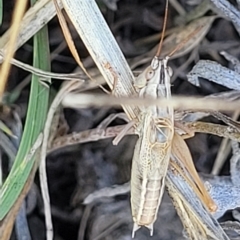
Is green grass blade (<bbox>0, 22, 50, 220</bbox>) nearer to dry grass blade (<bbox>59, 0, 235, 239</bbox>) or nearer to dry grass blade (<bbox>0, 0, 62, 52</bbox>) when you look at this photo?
dry grass blade (<bbox>0, 0, 62, 52</bbox>)

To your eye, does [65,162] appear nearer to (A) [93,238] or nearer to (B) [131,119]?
(A) [93,238]

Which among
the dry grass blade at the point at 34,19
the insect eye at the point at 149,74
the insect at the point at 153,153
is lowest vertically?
the insect at the point at 153,153

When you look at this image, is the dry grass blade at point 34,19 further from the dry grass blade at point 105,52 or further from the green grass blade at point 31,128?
the dry grass blade at point 105,52

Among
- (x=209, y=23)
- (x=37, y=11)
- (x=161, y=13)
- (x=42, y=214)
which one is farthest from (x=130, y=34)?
(x=42, y=214)

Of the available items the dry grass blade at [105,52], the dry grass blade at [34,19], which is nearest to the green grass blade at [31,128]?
the dry grass blade at [34,19]

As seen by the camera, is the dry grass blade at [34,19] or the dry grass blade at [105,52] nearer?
the dry grass blade at [105,52]
